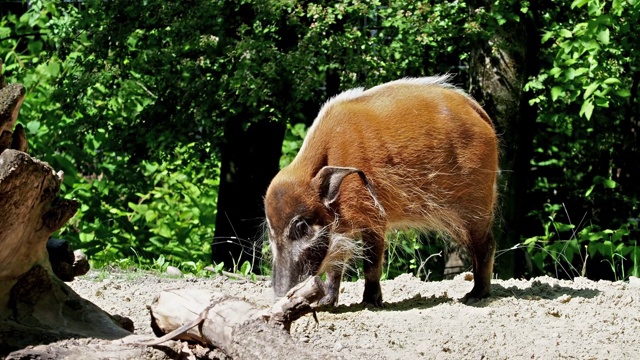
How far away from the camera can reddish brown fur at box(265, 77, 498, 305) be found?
5.64m

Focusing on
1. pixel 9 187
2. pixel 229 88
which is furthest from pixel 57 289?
pixel 229 88

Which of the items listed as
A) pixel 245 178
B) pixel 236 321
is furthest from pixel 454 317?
pixel 245 178

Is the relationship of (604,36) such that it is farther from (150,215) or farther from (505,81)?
(150,215)

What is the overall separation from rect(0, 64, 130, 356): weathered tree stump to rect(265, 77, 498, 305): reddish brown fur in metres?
1.43

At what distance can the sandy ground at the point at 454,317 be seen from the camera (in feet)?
15.2

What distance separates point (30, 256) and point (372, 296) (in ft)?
6.80

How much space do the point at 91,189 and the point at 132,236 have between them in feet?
2.27

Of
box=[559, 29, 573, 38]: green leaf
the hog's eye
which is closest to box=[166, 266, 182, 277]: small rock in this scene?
the hog's eye

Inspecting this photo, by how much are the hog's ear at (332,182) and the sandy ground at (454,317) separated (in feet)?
2.02

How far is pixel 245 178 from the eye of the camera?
8.93 metres

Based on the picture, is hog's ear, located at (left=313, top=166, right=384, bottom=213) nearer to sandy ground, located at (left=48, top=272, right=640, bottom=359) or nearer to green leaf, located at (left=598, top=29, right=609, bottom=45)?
sandy ground, located at (left=48, top=272, right=640, bottom=359)

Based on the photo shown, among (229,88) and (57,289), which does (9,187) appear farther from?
(229,88)

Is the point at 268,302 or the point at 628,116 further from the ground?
the point at 628,116

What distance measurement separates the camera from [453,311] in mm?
5301
